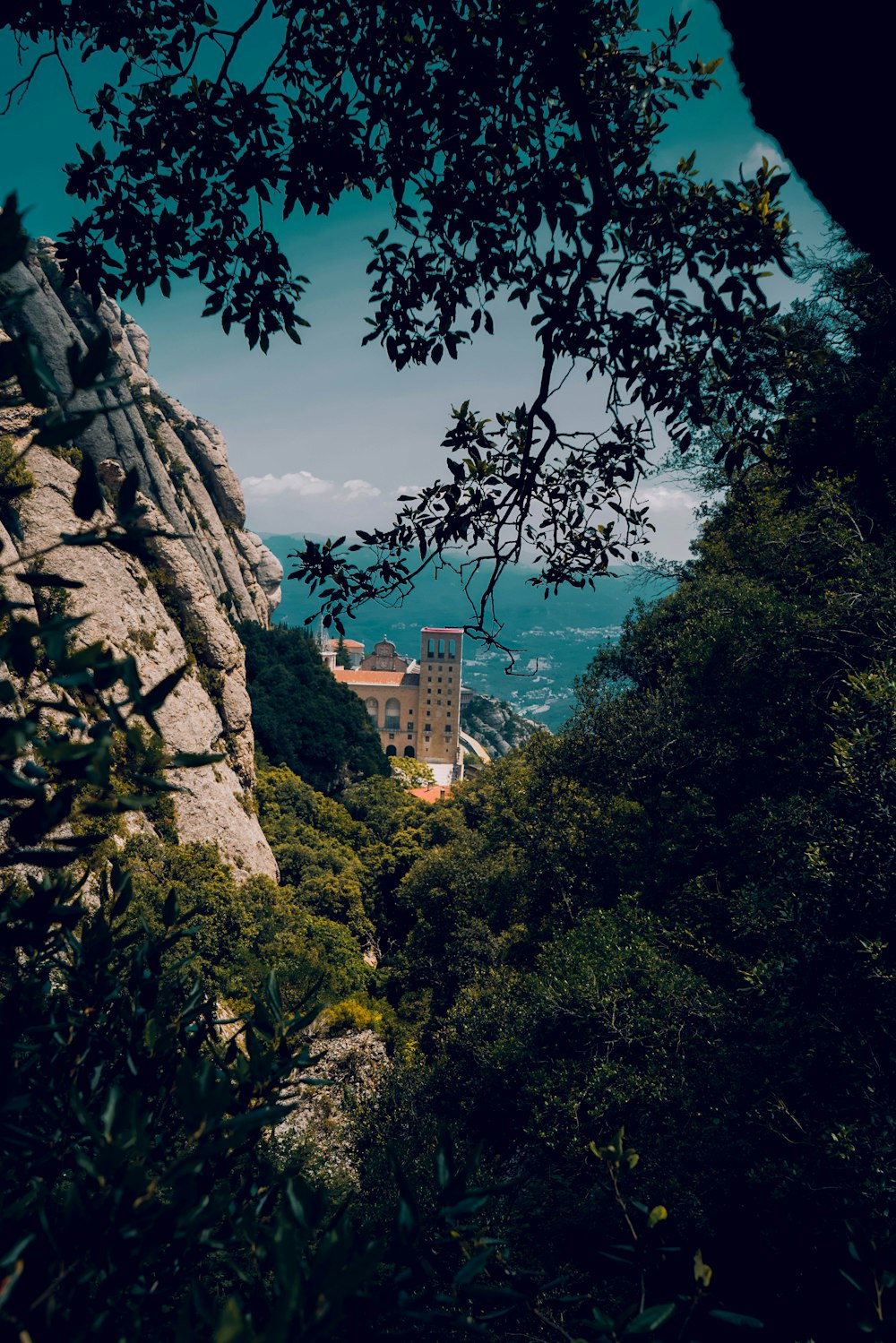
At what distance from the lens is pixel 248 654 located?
47.3m

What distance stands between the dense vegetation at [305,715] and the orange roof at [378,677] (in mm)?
34304

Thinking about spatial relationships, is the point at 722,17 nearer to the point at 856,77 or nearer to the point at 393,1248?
the point at 856,77

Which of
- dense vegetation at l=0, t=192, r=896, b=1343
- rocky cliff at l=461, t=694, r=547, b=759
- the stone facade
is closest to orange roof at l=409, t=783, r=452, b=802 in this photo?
the stone facade

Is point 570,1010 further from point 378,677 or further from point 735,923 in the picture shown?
point 378,677

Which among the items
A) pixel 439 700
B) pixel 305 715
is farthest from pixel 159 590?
pixel 439 700

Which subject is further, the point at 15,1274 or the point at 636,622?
the point at 636,622

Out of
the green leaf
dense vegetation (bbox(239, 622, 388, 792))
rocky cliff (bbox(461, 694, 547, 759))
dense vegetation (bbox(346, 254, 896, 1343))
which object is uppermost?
the green leaf

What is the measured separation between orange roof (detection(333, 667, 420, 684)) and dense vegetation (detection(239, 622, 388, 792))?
3430 cm

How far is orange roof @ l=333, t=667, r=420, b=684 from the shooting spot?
87.8m

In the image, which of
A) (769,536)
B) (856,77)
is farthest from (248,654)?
(856,77)

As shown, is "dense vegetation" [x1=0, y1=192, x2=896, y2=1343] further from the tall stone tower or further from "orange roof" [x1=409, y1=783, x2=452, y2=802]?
the tall stone tower

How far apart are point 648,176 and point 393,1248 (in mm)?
4644

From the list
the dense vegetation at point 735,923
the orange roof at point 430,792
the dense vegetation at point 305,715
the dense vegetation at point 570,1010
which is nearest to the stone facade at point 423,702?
the orange roof at point 430,792

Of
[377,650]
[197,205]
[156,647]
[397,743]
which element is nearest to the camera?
[197,205]
